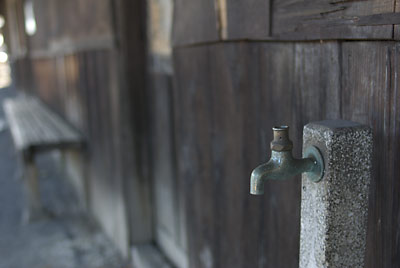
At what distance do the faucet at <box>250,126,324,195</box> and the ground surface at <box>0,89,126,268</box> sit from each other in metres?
2.75

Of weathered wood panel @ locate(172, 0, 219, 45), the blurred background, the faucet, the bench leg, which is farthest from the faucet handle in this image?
the bench leg

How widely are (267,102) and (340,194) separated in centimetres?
54

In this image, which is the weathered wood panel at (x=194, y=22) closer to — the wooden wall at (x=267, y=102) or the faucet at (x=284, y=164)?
the wooden wall at (x=267, y=102)

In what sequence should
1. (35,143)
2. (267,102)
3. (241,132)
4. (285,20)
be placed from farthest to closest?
(35,143) → (241,132) → (267,102) → (285,20)

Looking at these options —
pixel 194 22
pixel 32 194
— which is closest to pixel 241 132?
pixel 194 22

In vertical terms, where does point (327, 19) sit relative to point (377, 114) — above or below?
above

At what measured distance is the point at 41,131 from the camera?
5102mm

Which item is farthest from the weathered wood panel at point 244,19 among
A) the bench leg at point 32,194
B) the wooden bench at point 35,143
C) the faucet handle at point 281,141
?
the bench leg at point 32,194

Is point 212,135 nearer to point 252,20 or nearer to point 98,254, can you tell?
A: point 252,20

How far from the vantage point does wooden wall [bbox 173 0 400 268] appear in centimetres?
99

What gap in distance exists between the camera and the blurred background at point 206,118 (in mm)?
1033

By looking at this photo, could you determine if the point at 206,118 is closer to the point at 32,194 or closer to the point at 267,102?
the point at 267,102

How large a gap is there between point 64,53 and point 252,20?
4314 mm

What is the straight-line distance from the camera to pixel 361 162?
3.10ft
